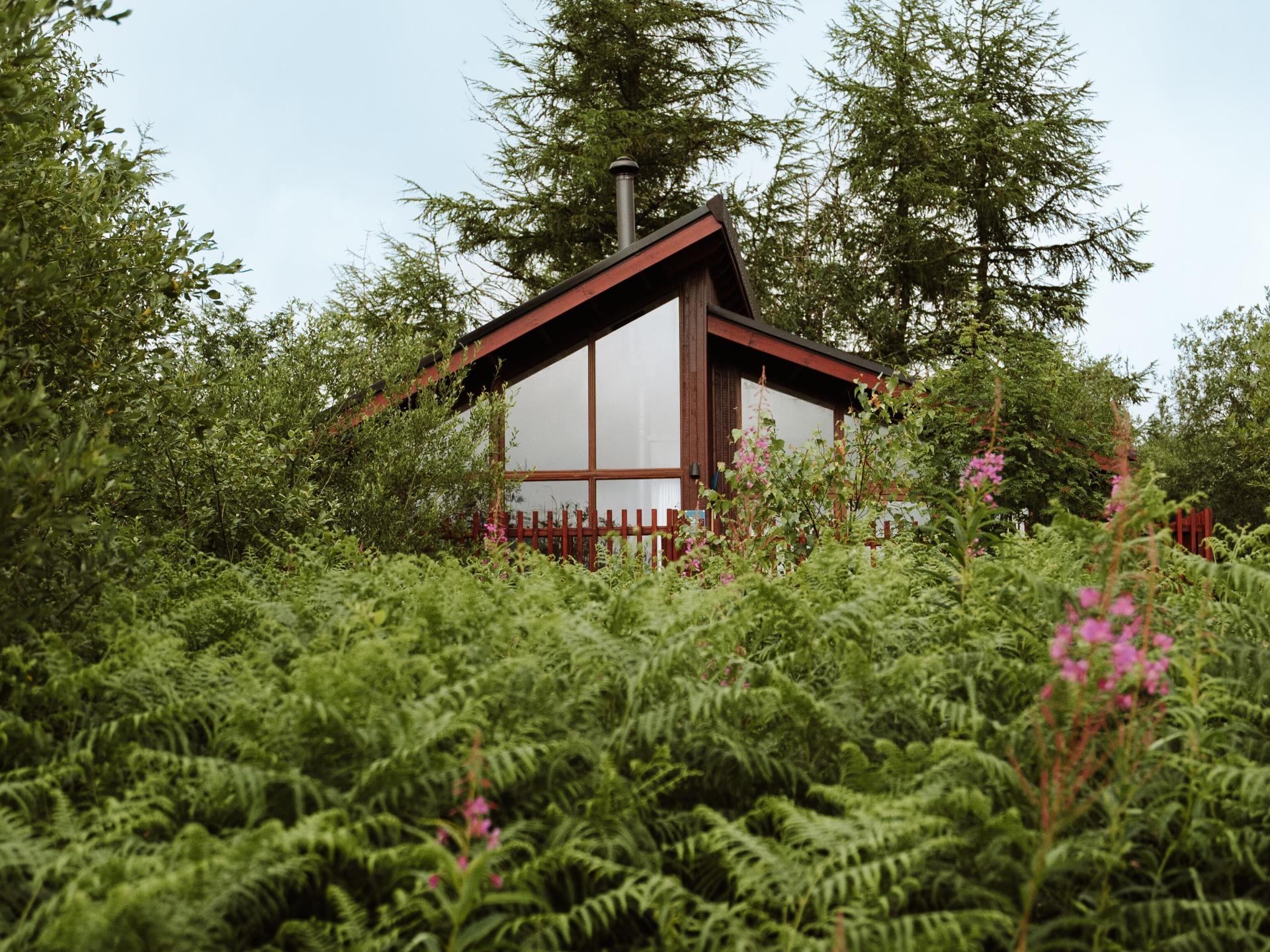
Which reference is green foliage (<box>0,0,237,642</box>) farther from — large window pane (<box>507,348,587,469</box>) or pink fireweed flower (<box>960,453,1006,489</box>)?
large window pane (<box>507,348,587,469</box>)

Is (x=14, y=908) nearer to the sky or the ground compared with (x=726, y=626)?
nearer to the ground

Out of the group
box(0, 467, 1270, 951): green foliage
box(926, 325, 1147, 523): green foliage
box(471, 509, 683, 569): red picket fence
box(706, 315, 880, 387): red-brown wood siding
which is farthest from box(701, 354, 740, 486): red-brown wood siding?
box(0, 467, 1270, 951): green foliage

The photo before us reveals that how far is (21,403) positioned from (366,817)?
245 cm

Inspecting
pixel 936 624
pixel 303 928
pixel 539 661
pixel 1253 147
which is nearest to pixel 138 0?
pixel 539 661

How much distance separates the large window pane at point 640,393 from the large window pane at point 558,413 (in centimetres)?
22

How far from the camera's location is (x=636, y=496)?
40.6 feet

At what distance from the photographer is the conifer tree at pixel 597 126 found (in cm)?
2484

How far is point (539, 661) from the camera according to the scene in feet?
10.5

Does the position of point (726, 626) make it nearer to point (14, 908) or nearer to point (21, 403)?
point (14, 908)

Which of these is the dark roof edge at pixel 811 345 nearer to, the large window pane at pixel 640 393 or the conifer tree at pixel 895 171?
the large window pane at pixel 640 393

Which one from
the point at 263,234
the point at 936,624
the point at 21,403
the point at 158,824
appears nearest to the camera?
the point at 158,824

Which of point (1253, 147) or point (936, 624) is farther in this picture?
point (1253, 147)

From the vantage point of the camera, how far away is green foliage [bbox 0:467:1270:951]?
225cm

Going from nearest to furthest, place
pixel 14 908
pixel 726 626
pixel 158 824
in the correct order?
pixel 14 908, pixel 158 824, pixel 726 626
